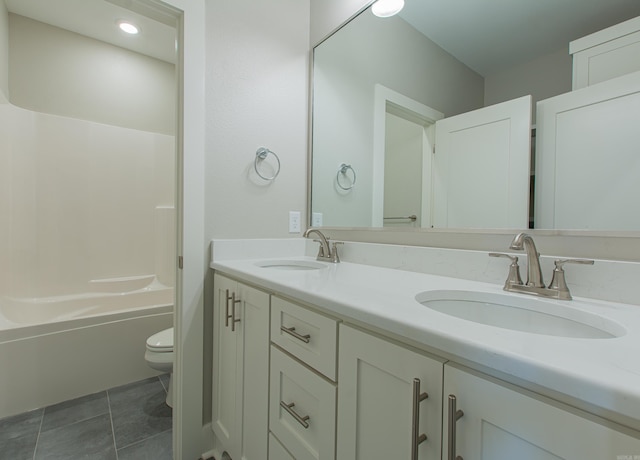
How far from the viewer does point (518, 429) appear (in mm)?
395

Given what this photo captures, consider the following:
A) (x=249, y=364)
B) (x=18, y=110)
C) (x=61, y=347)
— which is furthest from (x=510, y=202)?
(x=18, y=110)

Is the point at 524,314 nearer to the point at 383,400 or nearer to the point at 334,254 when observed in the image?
the point at 383,400

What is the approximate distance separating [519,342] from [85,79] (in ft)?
10.2

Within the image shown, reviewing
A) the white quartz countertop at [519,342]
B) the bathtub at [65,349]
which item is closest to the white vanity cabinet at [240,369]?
the white quartz countertop at [519,342]

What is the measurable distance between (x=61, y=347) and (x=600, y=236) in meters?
2.48

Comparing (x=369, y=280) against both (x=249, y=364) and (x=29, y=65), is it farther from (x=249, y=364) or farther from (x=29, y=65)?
(x=29, y=65)

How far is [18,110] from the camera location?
2.05m

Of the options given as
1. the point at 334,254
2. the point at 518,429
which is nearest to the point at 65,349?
the point at 334,254

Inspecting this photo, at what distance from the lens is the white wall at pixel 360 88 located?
123 cm

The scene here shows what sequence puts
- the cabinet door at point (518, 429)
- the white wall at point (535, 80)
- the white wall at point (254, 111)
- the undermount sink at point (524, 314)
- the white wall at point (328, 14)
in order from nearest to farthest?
the cabinet door at point (518, 429), the undermount sink at point (524, 314), the white wall at point (535, 80), the white wall at point (254, 111), the white wall at point (328, 14)

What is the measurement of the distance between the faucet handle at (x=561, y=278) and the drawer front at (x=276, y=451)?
2.79 ft

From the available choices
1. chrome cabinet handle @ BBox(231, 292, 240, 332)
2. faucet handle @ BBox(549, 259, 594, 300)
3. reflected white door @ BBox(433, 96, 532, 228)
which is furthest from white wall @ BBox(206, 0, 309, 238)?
faucet handle @ BBox(549, 259, 594, 300)

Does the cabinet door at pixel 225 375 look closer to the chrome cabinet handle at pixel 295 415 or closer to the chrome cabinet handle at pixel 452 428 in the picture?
the chrome cabinet handle at pixel 295 415

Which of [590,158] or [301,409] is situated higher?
[590,158]
